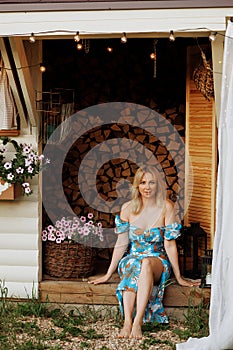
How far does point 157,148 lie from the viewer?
721 centimetres

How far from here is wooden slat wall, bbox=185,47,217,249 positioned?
6.57m

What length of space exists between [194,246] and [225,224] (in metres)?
1.83

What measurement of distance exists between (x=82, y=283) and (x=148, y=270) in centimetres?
77

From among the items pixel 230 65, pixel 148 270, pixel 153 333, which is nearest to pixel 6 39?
pixel 230 65

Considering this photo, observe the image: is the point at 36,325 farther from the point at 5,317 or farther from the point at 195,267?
the point at 195,267

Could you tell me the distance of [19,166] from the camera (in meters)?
6.04

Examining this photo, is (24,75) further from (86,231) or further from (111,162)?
(111,162)

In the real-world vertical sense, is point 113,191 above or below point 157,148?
below

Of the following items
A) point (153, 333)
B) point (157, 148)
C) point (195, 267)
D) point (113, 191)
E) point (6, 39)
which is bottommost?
point (153, 333)

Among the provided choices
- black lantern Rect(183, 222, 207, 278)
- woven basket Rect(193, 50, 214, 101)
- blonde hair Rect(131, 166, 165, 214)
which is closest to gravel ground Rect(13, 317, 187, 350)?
black lantern Rect(183, 222, 207, 278)

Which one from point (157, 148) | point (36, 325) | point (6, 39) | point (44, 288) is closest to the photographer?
point (6, 39)

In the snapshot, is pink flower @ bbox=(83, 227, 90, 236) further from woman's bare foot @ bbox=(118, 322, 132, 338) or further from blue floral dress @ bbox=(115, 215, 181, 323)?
woman's bare foot @ bbox=(118, 322, 132, 338)

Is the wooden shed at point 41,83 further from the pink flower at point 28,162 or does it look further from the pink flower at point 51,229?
the pink flower at point 28,162

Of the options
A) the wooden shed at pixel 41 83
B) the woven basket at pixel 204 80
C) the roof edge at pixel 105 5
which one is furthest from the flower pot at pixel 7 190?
the woven basket at pixel 204 80
